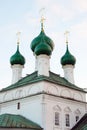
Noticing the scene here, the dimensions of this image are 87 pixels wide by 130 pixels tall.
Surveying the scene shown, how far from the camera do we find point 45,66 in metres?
21.4

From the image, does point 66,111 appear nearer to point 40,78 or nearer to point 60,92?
point 60,92

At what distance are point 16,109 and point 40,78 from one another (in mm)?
3532

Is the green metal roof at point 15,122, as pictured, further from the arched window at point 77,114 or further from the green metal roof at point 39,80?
the arched window at point 77,114

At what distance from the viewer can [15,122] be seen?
59.5 feet

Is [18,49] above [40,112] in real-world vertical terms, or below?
above

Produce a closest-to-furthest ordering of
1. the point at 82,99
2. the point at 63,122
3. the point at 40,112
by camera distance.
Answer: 1. the point at 40,112
2. the point at 63,122
3. the point at 82,99

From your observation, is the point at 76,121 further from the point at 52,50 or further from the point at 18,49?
the point at 18,49

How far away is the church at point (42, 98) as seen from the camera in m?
19.0

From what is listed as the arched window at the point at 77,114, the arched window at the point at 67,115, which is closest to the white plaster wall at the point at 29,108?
the arched window at the point at 67,115

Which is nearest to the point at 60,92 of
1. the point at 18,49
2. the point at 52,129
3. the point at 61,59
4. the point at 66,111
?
the point at 66,111

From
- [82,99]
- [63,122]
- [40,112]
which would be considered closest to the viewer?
[40,112]

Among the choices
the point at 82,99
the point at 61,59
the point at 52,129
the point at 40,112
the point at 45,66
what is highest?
the point at 61,59

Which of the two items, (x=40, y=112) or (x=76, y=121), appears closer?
(x=40, y=112)

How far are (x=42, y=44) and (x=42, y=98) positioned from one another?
4.83 meters
